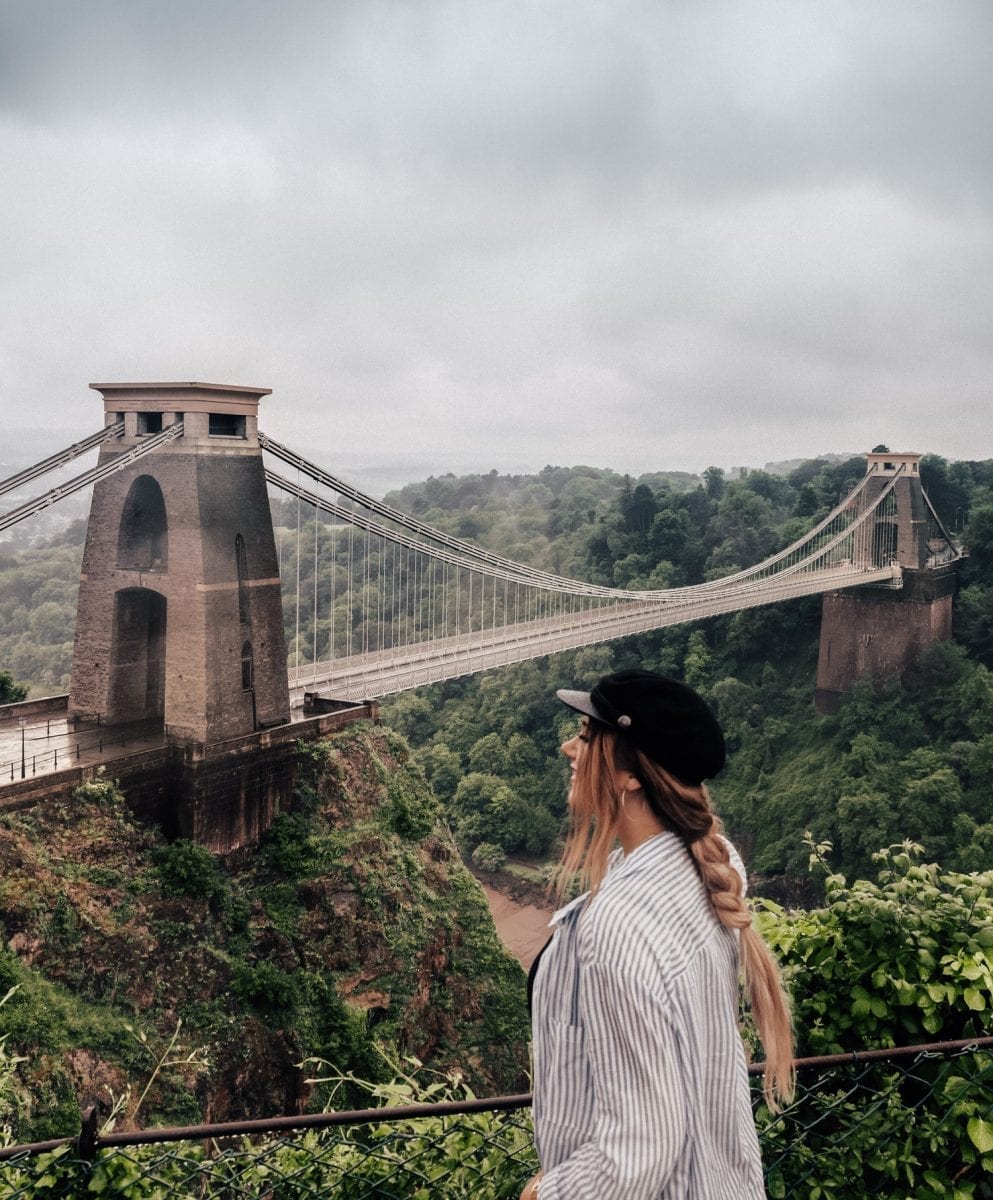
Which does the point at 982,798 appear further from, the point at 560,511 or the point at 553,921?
the point at 560,511

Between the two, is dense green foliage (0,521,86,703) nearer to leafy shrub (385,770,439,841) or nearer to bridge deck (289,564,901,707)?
bridge deck (289,564,901,707)

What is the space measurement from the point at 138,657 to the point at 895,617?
16.8m

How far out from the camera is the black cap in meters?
1.50

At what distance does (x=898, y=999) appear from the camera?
2.80 metres

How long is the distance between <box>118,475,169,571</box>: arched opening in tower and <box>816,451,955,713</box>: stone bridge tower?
1625cm

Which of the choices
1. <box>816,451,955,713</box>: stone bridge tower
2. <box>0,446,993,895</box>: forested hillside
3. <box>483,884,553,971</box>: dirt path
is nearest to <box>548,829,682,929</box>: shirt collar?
<box>0,446,993,895</box>: forested hillside

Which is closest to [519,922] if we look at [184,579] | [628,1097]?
[184,579]

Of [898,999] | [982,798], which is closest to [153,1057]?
[898,999]

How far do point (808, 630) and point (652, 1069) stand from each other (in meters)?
24.4

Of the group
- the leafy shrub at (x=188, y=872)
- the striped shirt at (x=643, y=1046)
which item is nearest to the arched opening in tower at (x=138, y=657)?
the leafy shrub at (x=188, y=872)

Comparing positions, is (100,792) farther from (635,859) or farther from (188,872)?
(635,859)

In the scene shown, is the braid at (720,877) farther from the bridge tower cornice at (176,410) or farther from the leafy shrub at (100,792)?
the bridge tower cornice at (176,410)

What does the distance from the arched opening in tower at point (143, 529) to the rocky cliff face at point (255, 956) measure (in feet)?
7.33

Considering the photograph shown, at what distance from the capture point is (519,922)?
848 inches
